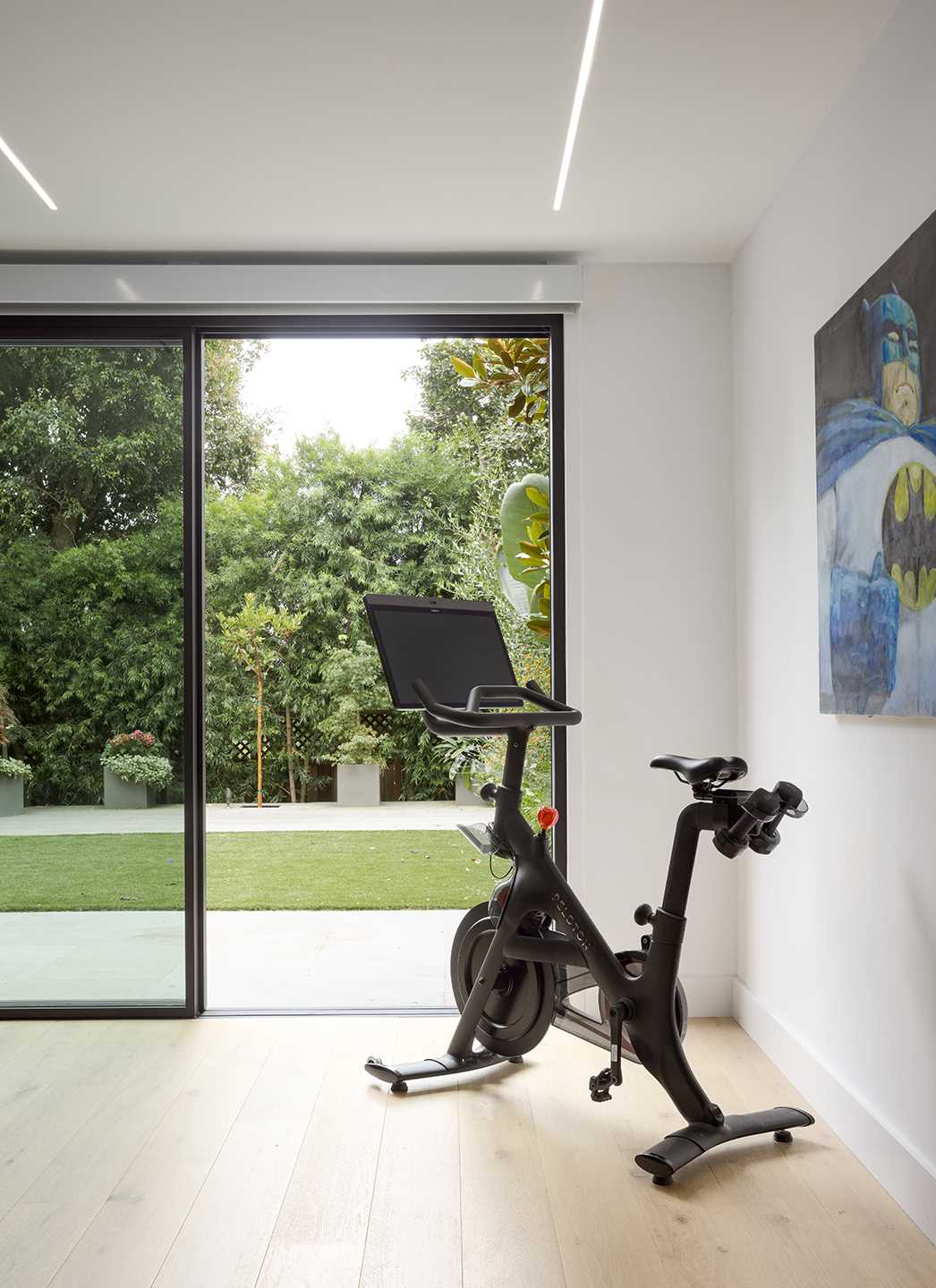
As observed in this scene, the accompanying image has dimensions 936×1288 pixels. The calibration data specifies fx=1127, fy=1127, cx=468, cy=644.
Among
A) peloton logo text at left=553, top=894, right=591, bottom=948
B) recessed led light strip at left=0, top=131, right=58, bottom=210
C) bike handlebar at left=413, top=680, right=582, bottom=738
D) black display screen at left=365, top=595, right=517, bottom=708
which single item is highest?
recessed led light strip at left=0, top=131, right=58, bottom=210

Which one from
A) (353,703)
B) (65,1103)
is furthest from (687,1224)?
(353,703)

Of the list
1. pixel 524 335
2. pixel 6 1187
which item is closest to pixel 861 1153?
pixel 6 1187

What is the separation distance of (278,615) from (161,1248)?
17.3ft

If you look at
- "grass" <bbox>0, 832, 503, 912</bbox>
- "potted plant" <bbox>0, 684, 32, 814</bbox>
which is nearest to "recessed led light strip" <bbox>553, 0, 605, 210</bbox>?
"potted plant" <bbox>0, 684, 32, 814</bbox>

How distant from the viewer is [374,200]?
3.40 m

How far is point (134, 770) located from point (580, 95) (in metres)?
2.59

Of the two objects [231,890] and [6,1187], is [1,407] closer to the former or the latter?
[6,1187]

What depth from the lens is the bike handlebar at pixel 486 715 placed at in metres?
2.89

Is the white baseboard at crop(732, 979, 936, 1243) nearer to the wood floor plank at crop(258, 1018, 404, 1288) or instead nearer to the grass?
the wood floor plank at crop(258, 1018, 404, 1288)

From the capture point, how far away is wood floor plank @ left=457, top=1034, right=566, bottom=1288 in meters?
2.14

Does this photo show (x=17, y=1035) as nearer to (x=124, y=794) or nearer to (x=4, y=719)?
(x=124, y=794)

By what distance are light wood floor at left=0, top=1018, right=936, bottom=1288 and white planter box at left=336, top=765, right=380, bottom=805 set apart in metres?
3.93

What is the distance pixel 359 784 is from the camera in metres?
7.46

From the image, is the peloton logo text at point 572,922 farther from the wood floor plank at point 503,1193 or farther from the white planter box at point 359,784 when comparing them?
the white planter box at point 359,784
